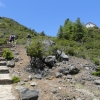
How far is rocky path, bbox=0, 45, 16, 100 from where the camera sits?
6.83 metres

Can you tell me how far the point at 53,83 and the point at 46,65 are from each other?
230 centimetres

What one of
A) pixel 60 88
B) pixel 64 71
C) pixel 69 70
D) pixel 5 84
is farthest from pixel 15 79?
pixel 69 70

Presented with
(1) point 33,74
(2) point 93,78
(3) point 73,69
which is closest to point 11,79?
(1) point 33,74

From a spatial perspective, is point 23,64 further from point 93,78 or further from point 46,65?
point 93,78

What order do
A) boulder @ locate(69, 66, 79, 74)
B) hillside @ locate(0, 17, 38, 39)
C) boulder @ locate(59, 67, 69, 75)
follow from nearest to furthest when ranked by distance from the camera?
boulder @ locate(59, 67, 69, 75), boulder @ locate(69, 66, 79, 74), hillside @ locate(0, 17, 38, 39)

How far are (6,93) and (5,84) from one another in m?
1.43

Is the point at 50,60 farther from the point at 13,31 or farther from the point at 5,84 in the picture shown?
the point at 13,31

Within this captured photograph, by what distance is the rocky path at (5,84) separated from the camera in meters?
6.83

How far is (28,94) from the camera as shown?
6.88 metres

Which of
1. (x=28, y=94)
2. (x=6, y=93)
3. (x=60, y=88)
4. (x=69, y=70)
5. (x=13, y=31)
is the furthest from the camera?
(x=13, y=31)

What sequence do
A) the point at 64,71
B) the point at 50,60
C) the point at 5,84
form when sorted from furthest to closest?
the point at 50,60 → the point at 64,71 → the point at 5,84

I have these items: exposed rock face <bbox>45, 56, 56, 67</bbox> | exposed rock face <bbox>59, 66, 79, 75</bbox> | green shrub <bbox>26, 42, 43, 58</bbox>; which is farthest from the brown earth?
green shrub <bbox>26, 42, 43, 58</bbox>

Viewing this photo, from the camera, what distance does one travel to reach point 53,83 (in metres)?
8.45

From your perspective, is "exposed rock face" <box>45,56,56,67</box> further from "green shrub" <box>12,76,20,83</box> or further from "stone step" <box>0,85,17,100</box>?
"stone step" <box>0,85,17,100</box>
